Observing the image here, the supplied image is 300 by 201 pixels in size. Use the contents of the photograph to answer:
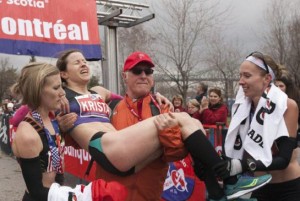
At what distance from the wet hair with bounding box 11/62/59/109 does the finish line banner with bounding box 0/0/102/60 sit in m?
3.84

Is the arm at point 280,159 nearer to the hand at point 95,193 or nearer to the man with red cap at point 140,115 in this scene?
the man with red cap at point 140,115

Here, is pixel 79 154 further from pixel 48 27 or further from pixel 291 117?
pixel 291 117

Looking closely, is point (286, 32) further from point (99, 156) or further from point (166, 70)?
point (99, 156)

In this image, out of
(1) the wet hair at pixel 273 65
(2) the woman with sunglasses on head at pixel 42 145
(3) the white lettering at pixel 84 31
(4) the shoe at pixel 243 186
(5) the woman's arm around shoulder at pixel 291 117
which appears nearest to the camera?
(2) the woman with sunglasses on head at pixel 42 145

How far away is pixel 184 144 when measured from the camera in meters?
2.23

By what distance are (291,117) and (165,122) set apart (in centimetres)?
85

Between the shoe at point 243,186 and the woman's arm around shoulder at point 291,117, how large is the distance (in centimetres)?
37

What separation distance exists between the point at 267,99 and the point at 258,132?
0.23 meters

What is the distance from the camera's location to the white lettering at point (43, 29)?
6.10m

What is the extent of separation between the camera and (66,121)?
2.68m

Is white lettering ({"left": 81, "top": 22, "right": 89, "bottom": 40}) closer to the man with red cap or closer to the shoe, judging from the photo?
the man with red cap

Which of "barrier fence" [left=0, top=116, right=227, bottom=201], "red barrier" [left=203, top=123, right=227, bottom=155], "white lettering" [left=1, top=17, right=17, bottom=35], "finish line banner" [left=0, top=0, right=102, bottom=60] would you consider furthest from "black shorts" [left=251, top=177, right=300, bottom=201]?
"white lettering" [left=1, top=17, right=17, bottom=35]

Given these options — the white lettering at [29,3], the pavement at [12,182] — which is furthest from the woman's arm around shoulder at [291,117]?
the white lettering at [29,3]

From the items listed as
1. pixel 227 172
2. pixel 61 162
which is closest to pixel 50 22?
pixel 61 162
